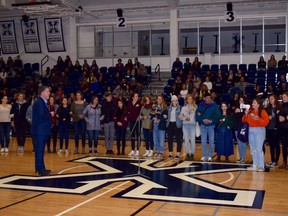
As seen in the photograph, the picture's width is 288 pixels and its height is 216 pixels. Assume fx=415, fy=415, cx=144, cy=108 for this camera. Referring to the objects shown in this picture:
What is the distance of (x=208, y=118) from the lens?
393 inches

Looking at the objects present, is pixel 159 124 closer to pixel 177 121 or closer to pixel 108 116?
pixel 177 121

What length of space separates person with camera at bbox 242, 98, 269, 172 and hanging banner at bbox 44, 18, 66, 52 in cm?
1684

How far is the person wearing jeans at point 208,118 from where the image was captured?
392 inches

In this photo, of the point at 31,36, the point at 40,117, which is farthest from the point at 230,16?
the point at 40,117

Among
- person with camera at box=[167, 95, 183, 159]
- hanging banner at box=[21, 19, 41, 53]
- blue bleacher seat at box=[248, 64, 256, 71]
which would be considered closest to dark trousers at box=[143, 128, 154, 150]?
person with camera at box=[167, 95, 183, 159]

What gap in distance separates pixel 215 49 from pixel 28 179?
54.9 feet

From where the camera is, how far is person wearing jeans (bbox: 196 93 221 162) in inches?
392

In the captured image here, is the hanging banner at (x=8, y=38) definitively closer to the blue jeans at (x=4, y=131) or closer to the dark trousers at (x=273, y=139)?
the blue jeans at (x=4, y=131)

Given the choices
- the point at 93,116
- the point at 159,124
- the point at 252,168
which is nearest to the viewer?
the point at 252,168

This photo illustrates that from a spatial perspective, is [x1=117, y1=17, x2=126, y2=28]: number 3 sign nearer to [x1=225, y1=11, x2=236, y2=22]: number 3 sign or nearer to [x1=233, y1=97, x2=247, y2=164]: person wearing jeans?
[x1=225, y1=11, x2=236, y2=22]: number 3 sign

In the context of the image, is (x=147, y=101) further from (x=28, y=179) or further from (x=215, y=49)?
(x=215, y=49)

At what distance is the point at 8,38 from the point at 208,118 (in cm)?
1827

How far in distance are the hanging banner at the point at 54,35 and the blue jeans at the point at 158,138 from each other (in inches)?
573

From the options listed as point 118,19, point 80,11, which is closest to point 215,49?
point 118,19
